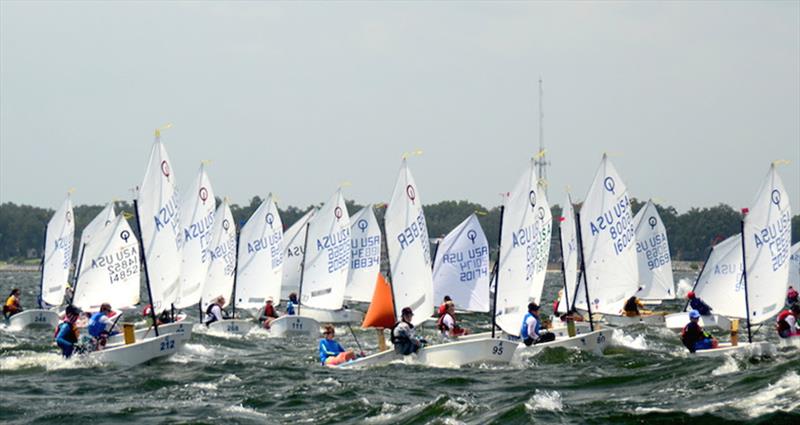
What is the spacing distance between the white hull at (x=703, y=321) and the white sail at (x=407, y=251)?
12.7m

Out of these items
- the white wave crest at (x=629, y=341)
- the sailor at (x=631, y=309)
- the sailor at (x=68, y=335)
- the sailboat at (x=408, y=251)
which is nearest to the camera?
the sailor at (x=68, y=335)

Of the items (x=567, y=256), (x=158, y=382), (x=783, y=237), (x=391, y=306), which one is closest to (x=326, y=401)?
(x=158, y=382)

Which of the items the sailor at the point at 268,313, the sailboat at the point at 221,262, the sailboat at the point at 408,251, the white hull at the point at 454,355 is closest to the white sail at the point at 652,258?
the sailor at the point at 268,313

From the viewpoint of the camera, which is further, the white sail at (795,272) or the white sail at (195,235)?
the white sail at (795,272)

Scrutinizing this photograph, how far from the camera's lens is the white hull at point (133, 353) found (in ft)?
96.4

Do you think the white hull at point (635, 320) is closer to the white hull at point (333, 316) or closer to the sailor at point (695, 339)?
the white hull at point (333, 316)

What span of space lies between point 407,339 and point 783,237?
35.0 feet

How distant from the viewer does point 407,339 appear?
28.7m

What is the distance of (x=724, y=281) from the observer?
43781 millimetres

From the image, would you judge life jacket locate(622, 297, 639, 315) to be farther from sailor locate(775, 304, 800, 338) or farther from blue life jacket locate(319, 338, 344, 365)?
blue life jacket locate(319, 338, 344, 365)

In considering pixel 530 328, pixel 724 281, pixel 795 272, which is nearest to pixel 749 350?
pixel 530 328

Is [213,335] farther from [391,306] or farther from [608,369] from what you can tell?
[608,369]

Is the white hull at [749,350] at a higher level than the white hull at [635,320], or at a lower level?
lower

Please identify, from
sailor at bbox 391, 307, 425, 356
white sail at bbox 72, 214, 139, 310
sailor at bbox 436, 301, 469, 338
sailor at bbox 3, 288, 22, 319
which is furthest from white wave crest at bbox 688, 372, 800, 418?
sailor at bbox 3, 288, 22, 319
